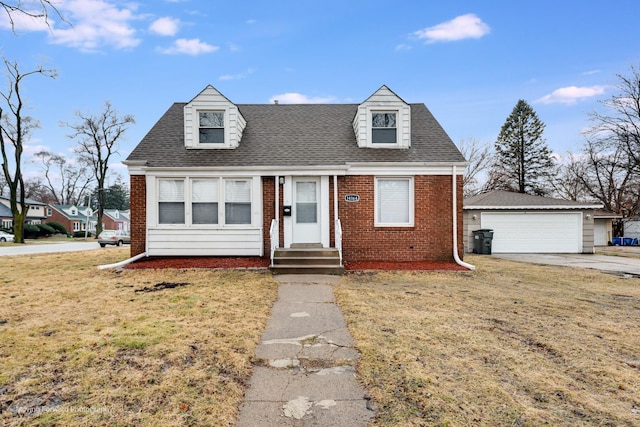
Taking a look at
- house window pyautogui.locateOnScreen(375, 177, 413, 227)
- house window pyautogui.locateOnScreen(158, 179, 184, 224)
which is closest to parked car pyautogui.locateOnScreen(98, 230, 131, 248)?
house window pyautogui.locateOnScreen(158, 179, 184, 224)

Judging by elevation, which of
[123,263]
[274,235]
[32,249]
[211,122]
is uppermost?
[211,122]

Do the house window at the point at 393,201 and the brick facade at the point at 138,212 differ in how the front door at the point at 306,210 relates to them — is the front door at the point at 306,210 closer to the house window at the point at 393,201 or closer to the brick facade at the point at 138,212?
the house window at the point at 393,201

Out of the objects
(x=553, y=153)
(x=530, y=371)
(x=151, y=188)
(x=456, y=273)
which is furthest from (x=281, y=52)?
(x=553, y=153)

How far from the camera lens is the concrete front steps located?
8.66 m

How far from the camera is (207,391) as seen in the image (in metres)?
2.85

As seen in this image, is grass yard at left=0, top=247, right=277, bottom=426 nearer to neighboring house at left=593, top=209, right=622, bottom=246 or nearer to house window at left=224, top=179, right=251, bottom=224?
house window at left=224, top=179, right=251, bottom=224

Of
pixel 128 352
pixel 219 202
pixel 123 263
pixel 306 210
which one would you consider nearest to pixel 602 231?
pixel 306 210

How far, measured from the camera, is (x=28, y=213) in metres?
50.3

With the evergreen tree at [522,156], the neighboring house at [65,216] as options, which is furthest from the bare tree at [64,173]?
the evergreen tree at [522,156]

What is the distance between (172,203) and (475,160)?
3016 cm

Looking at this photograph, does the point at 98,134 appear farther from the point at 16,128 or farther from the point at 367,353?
the point at 367,353

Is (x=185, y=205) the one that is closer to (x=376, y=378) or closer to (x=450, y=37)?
(x=376, y=378)

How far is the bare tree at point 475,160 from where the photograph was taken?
3225 centimetres

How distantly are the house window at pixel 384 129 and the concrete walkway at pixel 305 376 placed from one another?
279 inches
